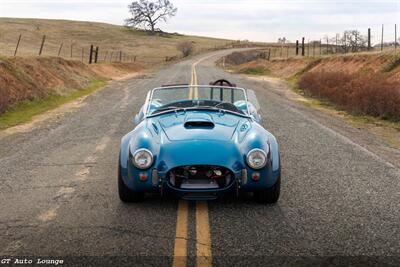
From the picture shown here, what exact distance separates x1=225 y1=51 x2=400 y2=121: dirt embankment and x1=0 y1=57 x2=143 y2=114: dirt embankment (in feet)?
36.5

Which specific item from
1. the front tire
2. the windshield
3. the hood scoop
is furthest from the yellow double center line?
the windshield

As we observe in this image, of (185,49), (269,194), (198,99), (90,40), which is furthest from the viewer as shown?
(90,40)

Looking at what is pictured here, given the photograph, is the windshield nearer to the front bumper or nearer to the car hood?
the car hood

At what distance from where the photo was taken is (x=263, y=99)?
18.6 meters

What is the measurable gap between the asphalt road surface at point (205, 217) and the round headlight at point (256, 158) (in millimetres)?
520

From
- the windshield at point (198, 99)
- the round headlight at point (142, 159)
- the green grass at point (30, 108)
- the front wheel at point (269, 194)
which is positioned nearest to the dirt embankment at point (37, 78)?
the green grass at point (30, 108)

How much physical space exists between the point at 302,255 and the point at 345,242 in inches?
21.6

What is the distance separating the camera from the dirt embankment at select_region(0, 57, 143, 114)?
16516 millimetres

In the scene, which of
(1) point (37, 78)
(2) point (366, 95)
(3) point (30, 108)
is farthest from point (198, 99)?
(1) point (37, 78)

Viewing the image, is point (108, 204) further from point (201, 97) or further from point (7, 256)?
point (201, 97)

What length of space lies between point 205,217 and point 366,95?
11629 mm

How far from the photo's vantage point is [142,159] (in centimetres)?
518

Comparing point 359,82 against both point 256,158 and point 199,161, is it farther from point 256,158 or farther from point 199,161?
point 199,161

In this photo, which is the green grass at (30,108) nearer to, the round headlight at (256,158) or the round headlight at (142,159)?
the round headlight at (142,159)
